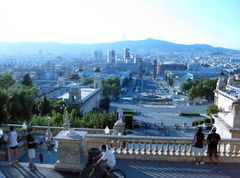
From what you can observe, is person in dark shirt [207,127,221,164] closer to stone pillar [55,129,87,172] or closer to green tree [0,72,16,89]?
stone pillar [55,129,87,172]

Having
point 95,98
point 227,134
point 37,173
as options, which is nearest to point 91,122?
point 227,134

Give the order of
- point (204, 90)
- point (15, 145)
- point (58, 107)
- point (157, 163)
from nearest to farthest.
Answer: point (15, 145)
point (157, 163)
point (58, 107)
point (204, 90)

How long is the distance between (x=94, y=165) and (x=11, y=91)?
13.5m

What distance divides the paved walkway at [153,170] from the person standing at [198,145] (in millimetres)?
239

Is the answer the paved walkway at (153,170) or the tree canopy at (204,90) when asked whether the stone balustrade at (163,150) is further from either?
the tree canopy at (204,90)

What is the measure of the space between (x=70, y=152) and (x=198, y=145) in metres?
4.04

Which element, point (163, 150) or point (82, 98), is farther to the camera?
point (82, 98)

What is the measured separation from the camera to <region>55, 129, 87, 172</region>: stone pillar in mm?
9086

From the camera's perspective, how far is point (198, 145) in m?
9.92

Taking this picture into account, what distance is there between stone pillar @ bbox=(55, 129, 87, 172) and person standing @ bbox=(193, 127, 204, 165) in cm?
366

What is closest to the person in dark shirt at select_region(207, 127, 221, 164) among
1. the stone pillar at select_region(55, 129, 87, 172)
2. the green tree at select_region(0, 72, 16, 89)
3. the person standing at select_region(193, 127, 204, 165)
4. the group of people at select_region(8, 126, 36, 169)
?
the person standing at select_region(193, 127, 204, 165)

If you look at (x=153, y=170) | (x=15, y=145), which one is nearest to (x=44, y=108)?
(x=15, y=145)

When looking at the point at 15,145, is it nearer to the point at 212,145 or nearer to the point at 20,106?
the point at 212,145

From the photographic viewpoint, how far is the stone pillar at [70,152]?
358 inches
